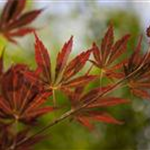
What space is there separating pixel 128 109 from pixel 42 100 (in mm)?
2595

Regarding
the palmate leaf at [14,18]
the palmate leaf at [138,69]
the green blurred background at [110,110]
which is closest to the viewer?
the palmate leaf at [138,69]

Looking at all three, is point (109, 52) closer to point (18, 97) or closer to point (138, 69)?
point (138, 69)

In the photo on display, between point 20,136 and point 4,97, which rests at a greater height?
point 4,97

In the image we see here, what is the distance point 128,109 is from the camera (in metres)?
3.41

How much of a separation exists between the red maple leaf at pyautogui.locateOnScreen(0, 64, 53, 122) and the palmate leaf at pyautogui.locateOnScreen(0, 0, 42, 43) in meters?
0.31

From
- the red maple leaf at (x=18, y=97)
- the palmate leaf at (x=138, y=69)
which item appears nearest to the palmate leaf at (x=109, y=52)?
the palmate leaf at (x=138, y=69)

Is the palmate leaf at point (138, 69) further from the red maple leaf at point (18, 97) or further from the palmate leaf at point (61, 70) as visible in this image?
the red maple leaf at point (18, 97)

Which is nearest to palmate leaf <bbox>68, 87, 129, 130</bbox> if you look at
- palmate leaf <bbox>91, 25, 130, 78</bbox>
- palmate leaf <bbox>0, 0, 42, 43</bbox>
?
palmate leaf <bbox>91, 25, 130, 78</bbox>

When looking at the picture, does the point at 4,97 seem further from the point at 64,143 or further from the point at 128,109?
the point at 64,143

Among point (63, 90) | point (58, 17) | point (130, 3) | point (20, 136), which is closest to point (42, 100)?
point (63, 90)

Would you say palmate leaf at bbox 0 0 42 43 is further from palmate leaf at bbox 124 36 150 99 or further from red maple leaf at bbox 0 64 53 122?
palmate leaf at bbox 124 36 150 99

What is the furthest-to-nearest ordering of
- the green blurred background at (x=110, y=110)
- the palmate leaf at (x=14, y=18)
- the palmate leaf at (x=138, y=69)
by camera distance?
1. the green blurred background at (x=110, y=110)
2. the palmate leaf at (x=14, y=18)
3. the palmate leaf at (x=138, y=69)

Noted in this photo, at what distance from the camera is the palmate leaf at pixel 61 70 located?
84 centimetres

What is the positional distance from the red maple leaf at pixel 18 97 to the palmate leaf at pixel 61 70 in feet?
0.10
